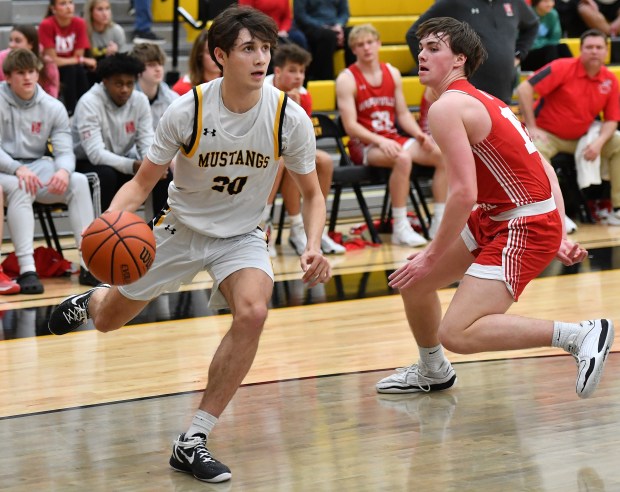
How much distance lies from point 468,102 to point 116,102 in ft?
13.5

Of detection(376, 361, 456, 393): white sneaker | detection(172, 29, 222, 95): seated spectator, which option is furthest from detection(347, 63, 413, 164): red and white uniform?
detection(376, 361, 456, 393): white sneaker

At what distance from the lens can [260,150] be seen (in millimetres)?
4074

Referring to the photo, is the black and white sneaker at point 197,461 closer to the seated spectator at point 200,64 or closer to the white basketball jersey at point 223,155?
the white basketball jersey at point 223,155

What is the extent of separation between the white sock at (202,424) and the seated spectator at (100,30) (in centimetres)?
626

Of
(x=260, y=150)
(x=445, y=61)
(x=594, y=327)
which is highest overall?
(x=445, y=61)

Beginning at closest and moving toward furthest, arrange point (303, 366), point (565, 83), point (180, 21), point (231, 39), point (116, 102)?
point (231, 39) → point (303, 366) → point (116, 102) → point (565, 83) → point (180, 21)

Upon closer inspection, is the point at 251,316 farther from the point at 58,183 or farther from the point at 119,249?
the point at 58,183

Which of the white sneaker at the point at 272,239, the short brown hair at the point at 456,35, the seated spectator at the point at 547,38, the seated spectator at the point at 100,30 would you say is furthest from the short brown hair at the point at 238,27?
the seated spectator at the point at 547,38

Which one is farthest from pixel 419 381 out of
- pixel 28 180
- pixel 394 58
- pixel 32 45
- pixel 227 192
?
pixel 394 58

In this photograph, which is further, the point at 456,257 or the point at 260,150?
the point at 456,257

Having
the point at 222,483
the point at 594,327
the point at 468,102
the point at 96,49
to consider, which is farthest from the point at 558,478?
the point at 96,49

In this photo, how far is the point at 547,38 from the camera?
11008 millimetres

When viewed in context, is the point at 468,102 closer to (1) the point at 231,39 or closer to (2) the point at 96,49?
(1) the point at 231,39

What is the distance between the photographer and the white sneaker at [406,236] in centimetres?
844
